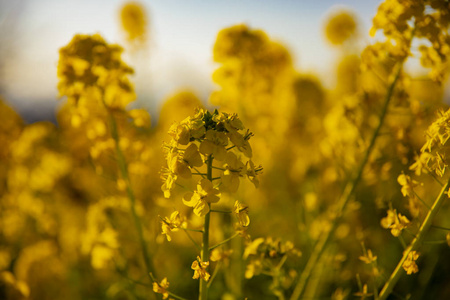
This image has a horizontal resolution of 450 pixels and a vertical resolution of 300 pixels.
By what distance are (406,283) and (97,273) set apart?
3150 mm

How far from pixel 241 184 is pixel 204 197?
1866 millimetres

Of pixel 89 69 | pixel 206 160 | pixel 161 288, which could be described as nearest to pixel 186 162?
pixel 206 160

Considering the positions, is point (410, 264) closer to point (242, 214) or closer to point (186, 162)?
point (242, 214)

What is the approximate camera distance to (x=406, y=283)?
11.3 feet

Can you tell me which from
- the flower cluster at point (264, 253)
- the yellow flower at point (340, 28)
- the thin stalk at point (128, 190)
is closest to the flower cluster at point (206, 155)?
the flower cluster at point (264, 253)

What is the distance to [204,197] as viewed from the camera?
148 centimetres

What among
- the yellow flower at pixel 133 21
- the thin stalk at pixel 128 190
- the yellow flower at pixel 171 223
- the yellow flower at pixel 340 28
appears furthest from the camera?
the yellow flower at pixel 133 21

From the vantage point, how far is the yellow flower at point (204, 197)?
4.79ft

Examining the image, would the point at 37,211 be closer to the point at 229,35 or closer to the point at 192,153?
the point at 229,35

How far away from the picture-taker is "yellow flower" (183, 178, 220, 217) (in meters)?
1.46

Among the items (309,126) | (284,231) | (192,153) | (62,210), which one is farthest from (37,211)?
(309,126)

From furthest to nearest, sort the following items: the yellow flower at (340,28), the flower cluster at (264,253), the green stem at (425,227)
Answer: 1. the yellow flower at (340,28)
2. the flower cluster at (264,253)
3. the green stem at (425,227)

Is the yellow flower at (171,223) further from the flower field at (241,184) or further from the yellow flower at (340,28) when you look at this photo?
the yellow flower at (340,28)

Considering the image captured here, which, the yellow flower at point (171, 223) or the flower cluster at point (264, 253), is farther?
the flower cluster at point (264, 253)
